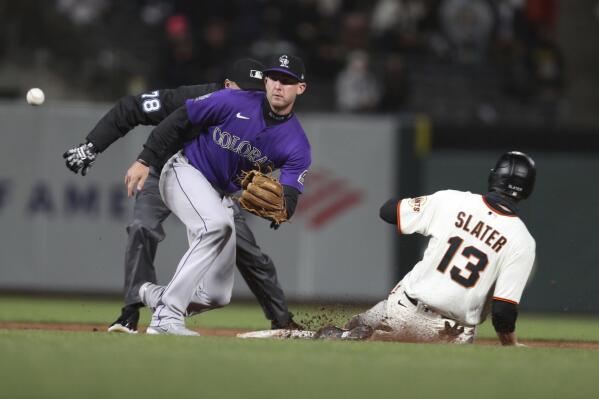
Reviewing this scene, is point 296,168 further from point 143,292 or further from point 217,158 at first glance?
point 143,292

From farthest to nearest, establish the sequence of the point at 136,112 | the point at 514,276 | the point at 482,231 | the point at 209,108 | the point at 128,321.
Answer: the point at 136,112 → the point at 128,321 → the point at 209,108 → the point at 482,231 → the point at 514,276

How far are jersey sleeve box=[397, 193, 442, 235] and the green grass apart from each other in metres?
0.71

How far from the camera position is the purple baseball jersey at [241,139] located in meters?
6.70

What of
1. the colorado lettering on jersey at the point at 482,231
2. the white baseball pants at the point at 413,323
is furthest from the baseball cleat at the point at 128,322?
the colorado lettering on jersey at the point at 482,231

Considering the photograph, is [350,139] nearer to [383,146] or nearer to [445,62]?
[383,146]

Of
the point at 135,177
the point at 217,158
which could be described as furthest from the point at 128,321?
the point at 217,158

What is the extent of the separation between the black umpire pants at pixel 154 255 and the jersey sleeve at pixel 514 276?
5.52 ft

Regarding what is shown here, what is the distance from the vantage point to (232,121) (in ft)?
22.1

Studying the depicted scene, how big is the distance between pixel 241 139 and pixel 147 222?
2.82 ft

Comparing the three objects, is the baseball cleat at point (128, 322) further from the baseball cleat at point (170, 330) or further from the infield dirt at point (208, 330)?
the infield dirt at point (208, 330)

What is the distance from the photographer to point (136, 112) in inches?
281

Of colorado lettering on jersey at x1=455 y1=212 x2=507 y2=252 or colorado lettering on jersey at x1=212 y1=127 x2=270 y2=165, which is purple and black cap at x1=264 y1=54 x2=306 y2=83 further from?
colorado lettering on jersey at x1=455 y1=212 x2=507 y2=252

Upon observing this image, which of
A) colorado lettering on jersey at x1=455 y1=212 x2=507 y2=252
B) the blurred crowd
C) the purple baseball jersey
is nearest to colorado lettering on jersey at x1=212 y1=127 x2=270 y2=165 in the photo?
the purple baseball jersey

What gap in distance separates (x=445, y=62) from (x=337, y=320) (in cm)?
667
